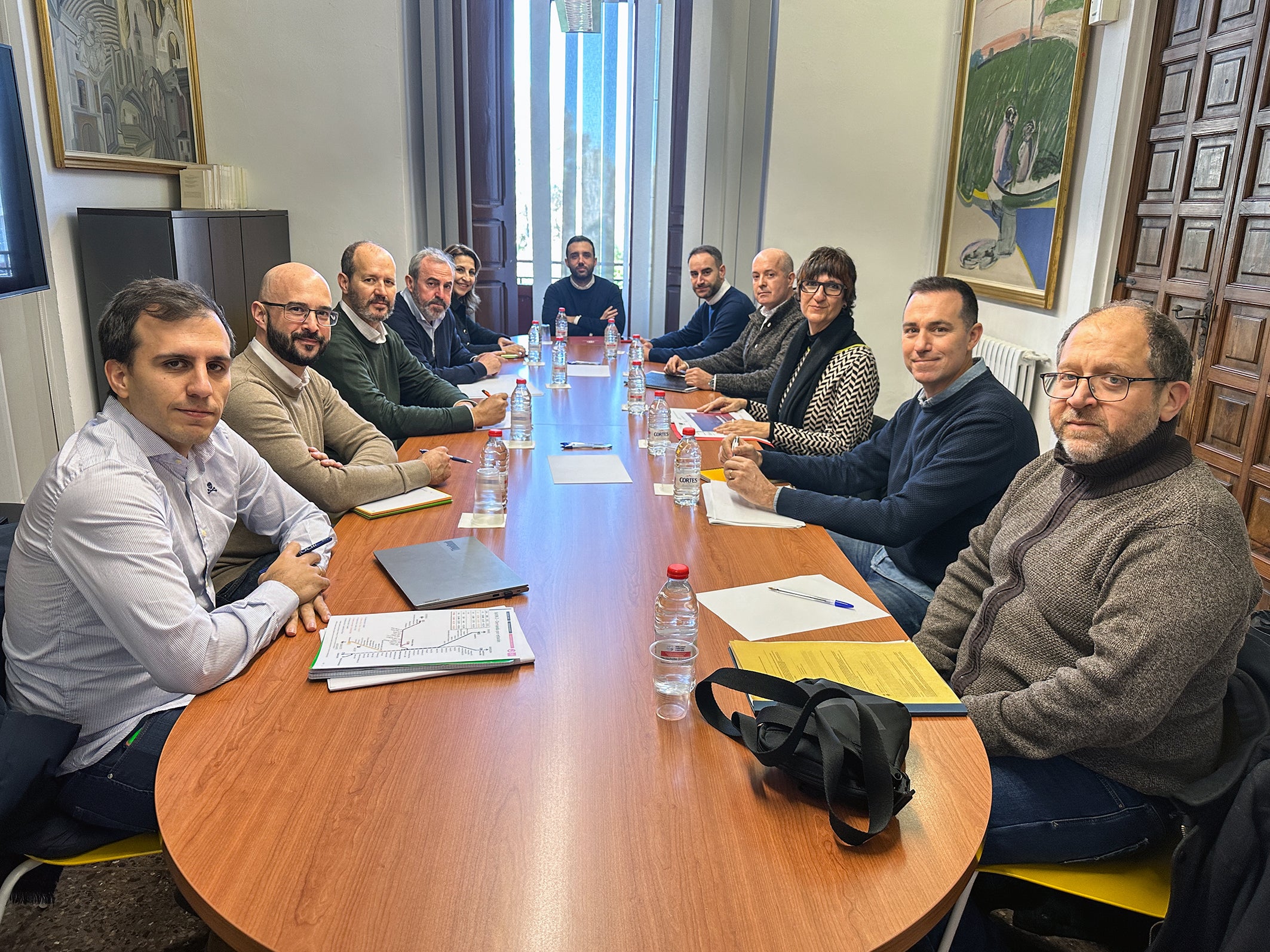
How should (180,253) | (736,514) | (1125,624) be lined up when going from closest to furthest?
(1125,624)
(736,514)
(180,253)

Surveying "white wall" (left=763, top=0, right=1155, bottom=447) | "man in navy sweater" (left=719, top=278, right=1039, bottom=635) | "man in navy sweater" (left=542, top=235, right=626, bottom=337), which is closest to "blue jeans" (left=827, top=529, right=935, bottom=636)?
"man in navy sweater" (left=719, top=278, right=1039, bottom=635)

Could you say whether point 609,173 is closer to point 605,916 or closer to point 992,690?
point 992,690

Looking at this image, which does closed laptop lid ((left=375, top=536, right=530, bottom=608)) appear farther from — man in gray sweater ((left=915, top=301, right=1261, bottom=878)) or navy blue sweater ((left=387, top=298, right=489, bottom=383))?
navy blue sweater ((left=387, top=298, right=489, bottom=383))

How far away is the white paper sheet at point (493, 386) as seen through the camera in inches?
161

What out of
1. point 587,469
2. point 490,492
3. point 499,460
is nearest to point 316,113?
point 587,469

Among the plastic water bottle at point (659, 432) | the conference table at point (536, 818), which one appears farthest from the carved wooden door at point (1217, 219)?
the conference table at point (536, 818)

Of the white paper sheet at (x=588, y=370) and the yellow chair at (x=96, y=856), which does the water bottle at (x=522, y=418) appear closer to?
the white paper sheet at (x=588, y=370)

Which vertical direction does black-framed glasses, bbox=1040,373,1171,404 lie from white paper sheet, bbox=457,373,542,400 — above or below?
above

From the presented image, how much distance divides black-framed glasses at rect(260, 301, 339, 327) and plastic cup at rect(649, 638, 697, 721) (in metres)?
1.68

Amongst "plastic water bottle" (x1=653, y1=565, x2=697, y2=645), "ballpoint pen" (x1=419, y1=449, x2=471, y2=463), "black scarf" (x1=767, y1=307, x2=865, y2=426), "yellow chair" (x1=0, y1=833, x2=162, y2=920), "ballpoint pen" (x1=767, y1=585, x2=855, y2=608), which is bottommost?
"yellow chair" (x1=0, y1=833, x2=162, y2=920)

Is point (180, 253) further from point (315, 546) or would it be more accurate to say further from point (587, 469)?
point (315, 546)

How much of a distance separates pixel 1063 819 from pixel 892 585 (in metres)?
1.07

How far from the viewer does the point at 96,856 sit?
4.88 ft

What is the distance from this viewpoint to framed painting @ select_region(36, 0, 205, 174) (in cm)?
423
